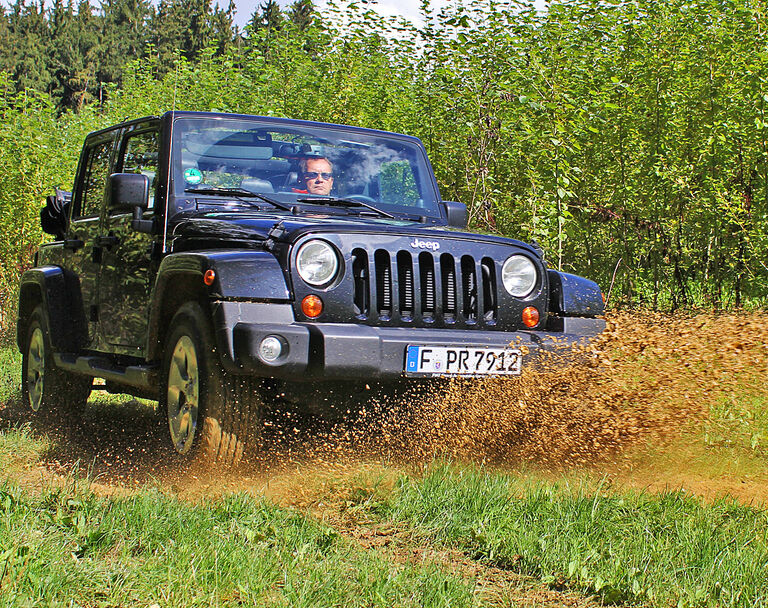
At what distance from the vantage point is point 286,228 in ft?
15.0

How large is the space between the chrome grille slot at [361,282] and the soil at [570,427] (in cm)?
49

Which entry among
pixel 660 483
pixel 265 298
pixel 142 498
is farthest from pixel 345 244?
pixel 660 483

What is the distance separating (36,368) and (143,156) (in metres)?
2.18

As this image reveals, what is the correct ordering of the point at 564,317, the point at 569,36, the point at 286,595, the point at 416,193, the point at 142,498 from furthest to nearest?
the point at 569,36 < the point at 416,193 < the point at 564,317 < the point at 142,498 < the point at 286,595

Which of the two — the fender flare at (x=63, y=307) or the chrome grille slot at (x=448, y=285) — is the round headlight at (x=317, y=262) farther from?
the fender flare at (x=63, y=307)

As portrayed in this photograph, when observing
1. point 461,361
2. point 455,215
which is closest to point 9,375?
point 455,215

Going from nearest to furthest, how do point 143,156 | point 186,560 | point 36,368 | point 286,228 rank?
point 186,560 → point 286,228 → point 143,156 → point 36,368

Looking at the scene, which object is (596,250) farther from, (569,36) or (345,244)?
(345,244)

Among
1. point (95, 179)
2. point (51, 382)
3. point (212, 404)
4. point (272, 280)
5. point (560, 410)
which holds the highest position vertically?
point (95, 179)

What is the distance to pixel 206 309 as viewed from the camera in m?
4.55

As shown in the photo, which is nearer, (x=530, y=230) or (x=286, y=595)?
(x=286, y=595)

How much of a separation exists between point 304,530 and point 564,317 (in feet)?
7.09

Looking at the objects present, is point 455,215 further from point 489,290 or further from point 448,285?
point 448,285

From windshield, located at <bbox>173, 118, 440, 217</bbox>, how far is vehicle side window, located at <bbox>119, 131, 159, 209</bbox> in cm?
22
